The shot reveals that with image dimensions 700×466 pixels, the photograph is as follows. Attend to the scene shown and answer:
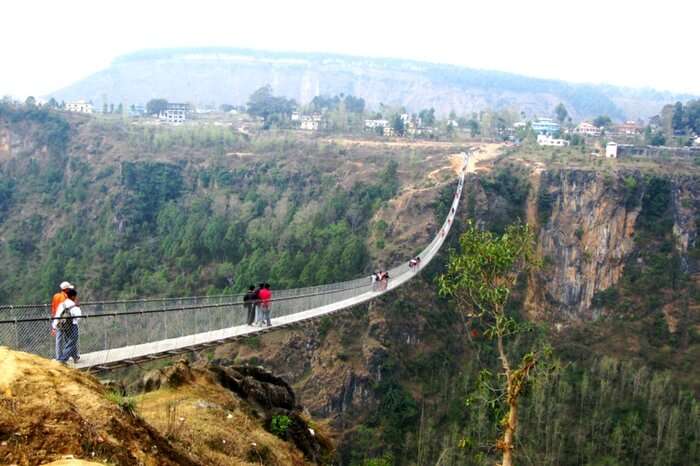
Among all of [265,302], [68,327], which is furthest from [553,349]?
[68,327]

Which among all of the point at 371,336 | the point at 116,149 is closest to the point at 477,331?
the point at 371,336

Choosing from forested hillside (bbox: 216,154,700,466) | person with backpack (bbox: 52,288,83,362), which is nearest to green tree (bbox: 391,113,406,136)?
forested hillside (bbox: 216,154,700,466)

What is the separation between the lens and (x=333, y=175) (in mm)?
60500

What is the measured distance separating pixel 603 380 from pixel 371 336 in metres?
11.3

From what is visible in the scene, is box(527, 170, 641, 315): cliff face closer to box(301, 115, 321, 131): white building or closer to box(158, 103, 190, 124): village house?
box(301, 115, 321, 131): white building

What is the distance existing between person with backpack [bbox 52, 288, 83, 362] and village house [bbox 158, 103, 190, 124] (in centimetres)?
9382

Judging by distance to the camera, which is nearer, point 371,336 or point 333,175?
point 371,336

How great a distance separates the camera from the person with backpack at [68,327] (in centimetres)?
973

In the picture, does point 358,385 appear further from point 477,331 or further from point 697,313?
point 697,313

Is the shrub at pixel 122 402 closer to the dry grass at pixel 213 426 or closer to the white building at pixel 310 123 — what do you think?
the dry grass at pixel 213 426

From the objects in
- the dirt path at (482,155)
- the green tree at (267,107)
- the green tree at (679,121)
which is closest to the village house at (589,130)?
the green tree at (679,121)

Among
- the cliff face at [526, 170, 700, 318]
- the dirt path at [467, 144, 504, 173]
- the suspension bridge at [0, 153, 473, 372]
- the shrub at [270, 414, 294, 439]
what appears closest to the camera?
the suspension bridge at [0, 153, 473, 372]

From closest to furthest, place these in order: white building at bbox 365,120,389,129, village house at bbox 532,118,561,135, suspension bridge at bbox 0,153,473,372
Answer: suspension bridge at bbox 0,153,473,372 → white building at bbox 365,120,389,129 → village house at bbox 532,118,561,135

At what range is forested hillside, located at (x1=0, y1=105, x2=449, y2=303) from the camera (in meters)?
46.0
